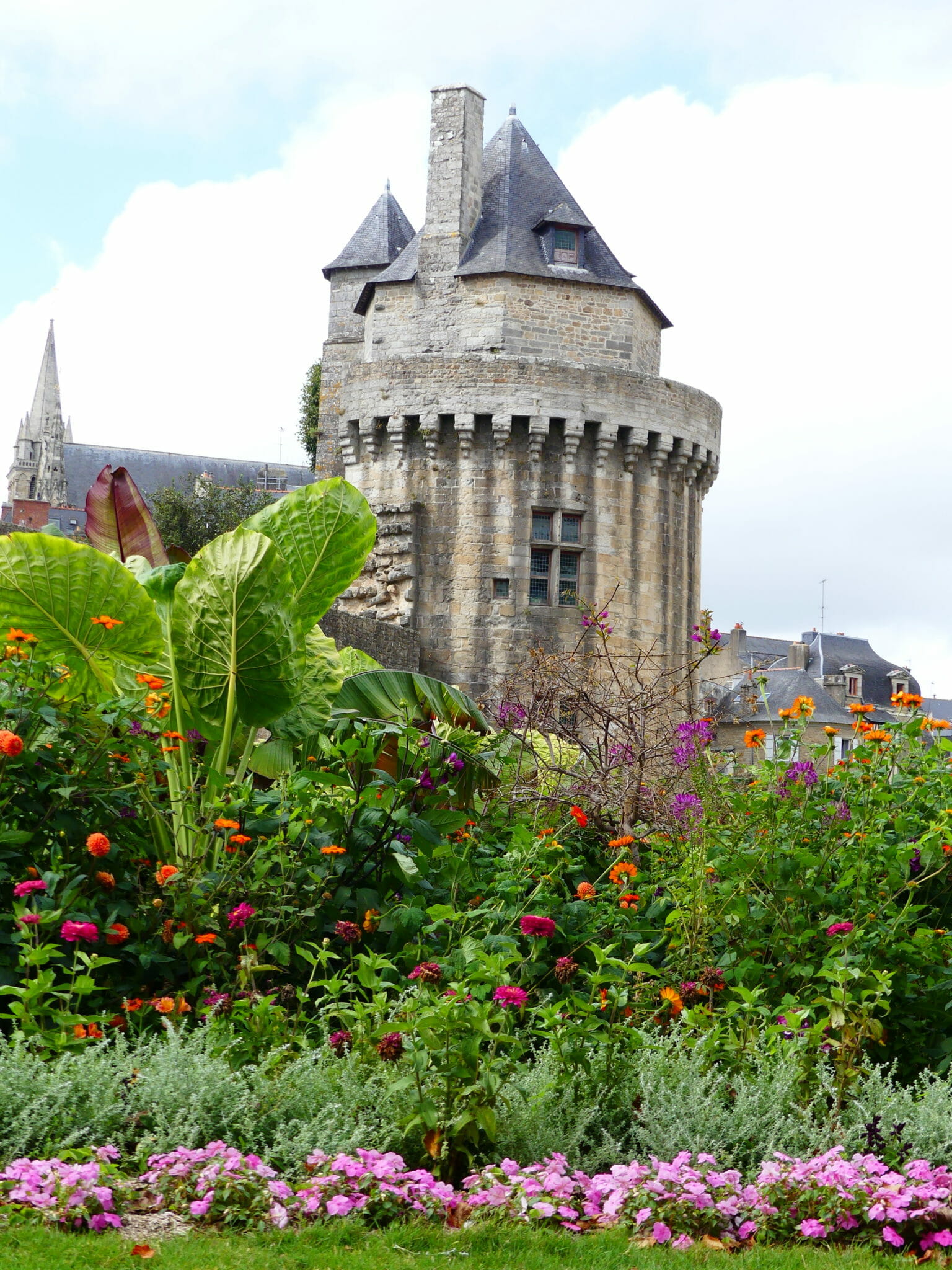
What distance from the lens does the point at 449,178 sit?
2316 cm

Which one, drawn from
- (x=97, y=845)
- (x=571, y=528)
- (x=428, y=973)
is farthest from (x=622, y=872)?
(x=571, y=528)

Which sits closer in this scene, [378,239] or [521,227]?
[521,227]

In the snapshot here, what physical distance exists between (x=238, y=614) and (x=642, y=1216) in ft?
11.1

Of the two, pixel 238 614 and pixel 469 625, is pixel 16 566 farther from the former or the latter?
pixel 469 625

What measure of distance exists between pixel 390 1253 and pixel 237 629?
3.29 metres

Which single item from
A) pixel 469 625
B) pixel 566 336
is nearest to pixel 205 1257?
pixel 469 625

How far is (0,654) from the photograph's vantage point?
5.60m

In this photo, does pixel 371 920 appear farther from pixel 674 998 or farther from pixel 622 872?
pixel 674 998

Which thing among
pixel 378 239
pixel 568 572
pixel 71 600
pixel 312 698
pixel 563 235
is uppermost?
pixel 378 239

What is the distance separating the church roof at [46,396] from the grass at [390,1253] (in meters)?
93.9

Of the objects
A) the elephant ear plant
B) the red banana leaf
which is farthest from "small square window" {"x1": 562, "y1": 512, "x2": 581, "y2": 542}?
the elephant ear plant

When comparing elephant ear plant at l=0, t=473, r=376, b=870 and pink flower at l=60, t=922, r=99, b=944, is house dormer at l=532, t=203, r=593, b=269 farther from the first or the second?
pink flower at l=60, t=922, r=99, b=944

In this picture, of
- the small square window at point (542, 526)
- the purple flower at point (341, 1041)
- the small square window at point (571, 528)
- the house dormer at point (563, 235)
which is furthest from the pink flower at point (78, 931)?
the house dormer at point (563, 235)

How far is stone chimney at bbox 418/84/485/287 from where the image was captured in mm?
23031
